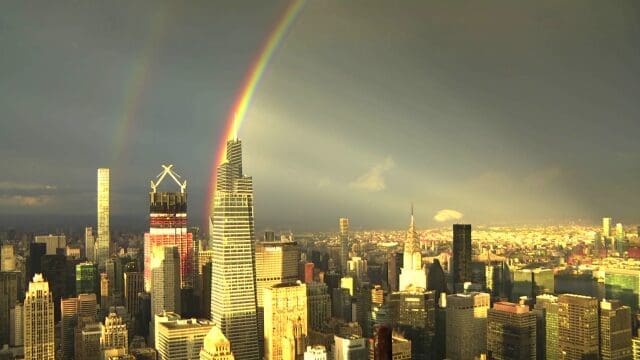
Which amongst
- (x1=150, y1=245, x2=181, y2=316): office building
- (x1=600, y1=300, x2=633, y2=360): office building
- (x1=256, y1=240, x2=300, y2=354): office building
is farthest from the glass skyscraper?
(x1=600, y1=300, x2=633, y2=360): office building

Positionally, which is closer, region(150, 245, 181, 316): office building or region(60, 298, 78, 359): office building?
region(60, 298, 78, 359): office building

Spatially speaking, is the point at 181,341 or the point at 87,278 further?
the point at 87,278

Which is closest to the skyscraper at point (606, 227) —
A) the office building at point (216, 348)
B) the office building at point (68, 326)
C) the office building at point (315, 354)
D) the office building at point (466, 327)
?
the office building at point (466, 327)

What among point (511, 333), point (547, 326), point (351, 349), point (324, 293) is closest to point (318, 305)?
point (324, 293)

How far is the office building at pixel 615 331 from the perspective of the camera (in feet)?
22.2

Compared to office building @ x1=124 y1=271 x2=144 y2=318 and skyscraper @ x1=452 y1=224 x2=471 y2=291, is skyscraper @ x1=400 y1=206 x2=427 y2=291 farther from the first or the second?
office building @ x1=124 y1=271 x2=144 y2=318

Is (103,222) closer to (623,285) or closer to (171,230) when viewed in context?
(171,230)

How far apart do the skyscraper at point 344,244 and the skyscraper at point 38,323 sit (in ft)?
13.9

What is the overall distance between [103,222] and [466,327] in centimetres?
577

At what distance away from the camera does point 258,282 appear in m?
10.1

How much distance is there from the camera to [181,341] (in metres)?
7.88

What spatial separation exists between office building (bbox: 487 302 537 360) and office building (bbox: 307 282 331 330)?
2411mm

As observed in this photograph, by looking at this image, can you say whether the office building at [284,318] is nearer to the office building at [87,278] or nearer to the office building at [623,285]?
the office building at [87,278]

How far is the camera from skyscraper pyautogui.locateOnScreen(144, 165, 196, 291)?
1105 centimetres
